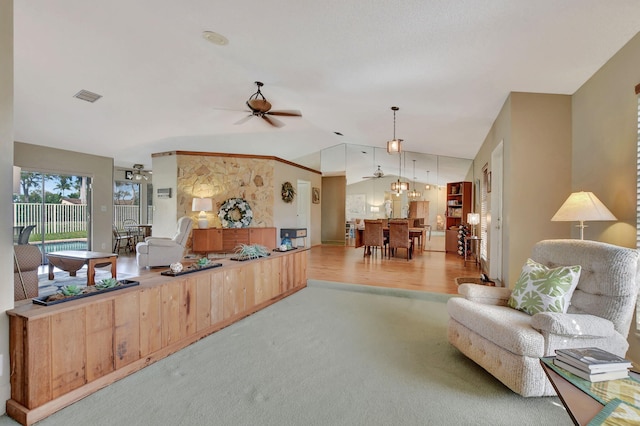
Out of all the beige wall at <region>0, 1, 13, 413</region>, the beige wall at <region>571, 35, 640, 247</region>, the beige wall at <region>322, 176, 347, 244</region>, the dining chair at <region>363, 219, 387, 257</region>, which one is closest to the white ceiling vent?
the beige wall at <region>0, 1, 13, 413</region>

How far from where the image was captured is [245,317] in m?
3.34

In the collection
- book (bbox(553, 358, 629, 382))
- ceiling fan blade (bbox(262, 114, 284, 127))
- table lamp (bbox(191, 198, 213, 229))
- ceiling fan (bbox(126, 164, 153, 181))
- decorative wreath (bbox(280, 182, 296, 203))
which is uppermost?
Answer: ceiling fan blade (bbox(262, 114, 284, 127))

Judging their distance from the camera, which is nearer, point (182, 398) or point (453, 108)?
point (182, 398)

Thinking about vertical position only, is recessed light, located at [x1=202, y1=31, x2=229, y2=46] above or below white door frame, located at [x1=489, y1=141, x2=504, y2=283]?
above

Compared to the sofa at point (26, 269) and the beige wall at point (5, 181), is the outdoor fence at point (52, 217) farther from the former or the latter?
the beige wall at point (5, 181)

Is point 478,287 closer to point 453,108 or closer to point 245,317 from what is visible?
point 245,317

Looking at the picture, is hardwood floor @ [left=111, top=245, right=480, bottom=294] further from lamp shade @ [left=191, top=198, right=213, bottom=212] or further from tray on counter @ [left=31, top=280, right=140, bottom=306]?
tray on counter @ [left=31, top=280, right=140, bottom=306]

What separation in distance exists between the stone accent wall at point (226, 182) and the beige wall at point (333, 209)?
3226mm

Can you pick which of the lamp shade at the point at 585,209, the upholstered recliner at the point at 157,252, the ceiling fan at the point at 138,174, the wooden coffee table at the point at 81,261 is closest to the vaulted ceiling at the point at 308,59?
the lamp shade at the point at 585,209

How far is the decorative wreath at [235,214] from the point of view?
24.5 feet

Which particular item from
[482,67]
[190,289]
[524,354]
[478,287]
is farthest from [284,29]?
[524,354]

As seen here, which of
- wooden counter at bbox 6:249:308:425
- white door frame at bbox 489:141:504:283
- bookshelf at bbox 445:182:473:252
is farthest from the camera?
bookshelf at bbox 445:182:473:252

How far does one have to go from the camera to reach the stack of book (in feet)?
4.28

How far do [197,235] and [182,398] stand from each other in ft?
18.6
